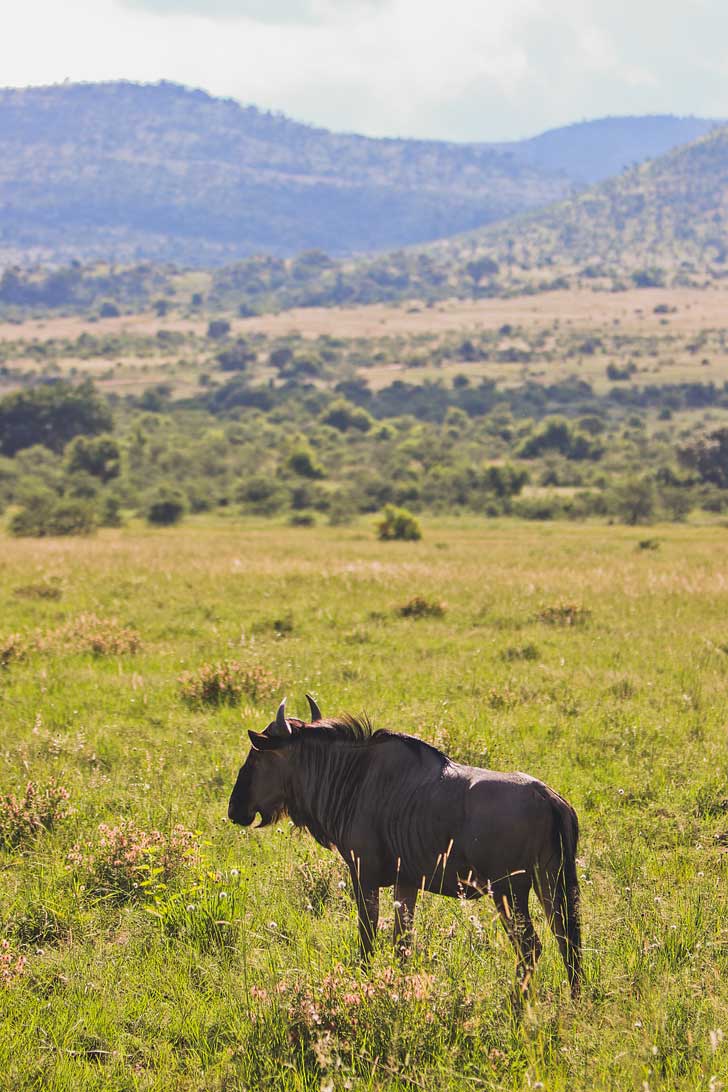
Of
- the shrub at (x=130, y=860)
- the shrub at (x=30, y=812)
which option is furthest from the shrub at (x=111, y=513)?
the shrub at (x=130, y=860)

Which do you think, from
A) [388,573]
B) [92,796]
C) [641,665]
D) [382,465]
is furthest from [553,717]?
[382,465]

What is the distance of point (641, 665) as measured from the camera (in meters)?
12.6

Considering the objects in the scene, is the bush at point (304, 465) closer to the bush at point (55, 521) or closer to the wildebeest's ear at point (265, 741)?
the bush at point (55, 521)

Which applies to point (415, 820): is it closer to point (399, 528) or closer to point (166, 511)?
point (399, 528)

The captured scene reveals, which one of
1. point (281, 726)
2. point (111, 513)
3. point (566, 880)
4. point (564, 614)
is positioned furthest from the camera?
point (111, 513)

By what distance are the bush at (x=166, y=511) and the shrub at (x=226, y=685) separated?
1780 inches

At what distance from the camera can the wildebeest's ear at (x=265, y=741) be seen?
566cm

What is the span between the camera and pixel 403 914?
5.25m

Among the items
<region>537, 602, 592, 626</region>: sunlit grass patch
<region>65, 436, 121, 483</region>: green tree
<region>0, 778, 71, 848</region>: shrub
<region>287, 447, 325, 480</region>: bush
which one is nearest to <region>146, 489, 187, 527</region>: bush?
<region>65, 436, 121, 483</region>: green tree

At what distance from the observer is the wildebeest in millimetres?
5023

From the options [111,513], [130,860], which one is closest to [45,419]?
[111,513]

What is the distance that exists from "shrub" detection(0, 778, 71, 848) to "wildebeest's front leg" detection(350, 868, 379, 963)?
3.06 meters

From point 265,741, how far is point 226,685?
5.32 meters

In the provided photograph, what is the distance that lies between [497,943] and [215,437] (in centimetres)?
9917
